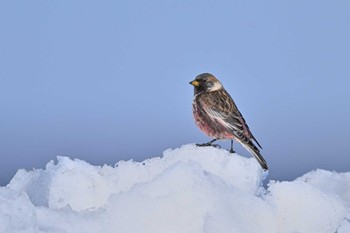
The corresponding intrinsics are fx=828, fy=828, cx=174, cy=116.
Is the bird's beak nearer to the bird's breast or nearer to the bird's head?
the bird's head

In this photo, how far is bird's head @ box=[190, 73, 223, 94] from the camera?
11.7m

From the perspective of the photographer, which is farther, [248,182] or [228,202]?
[248,182]

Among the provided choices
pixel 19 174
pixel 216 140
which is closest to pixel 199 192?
pixel 19 174

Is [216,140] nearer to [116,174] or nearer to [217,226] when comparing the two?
[116,174]

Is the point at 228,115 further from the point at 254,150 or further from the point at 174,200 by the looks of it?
the point at 174,200

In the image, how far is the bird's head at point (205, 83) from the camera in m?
11.7

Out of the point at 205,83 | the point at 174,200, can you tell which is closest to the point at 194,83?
the point at 205,83

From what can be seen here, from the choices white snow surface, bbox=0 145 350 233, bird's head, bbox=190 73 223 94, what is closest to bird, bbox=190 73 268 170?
bird's head, bbox=190 73 223 94

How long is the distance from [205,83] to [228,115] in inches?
27.4

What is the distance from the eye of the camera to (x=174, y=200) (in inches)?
292

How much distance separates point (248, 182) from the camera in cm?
835

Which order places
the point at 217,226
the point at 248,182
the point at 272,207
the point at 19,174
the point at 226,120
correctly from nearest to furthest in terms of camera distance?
the point at 217,226 → the point at 272,207 → the point at 248,182 → the point at 19,174 → the point at 226,120

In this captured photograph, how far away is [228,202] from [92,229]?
1.25 metres

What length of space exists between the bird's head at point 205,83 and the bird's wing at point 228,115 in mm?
258
